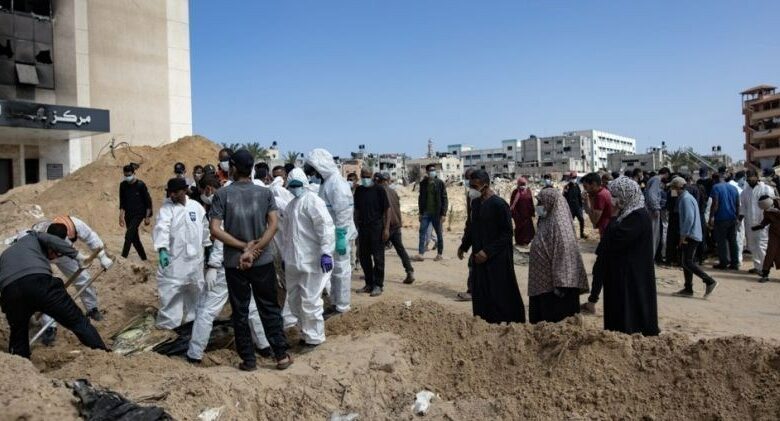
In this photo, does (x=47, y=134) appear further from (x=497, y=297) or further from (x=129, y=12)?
(x=497, y=297)

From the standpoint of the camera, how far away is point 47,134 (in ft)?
82.8

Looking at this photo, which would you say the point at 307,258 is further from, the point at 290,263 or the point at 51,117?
the point at 51,117

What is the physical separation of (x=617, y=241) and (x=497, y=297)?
3.99 feet

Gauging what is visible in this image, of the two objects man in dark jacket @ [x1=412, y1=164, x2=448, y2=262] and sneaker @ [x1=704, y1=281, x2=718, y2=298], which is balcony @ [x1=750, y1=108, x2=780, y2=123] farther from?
sneaker @ [x1=704, y1=281, x2=718, y2=298]

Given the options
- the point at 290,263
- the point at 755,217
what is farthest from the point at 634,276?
the point at 755,217

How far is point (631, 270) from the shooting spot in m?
4.68

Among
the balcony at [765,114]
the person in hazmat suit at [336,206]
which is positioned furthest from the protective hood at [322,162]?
the balcony at [765,114]

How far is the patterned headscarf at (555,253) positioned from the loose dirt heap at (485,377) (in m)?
0.53

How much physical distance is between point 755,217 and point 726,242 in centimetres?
64

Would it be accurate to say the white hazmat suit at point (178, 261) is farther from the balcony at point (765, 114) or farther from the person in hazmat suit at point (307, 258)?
the balcony at point (765, 114)

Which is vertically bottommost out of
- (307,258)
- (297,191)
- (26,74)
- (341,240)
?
(307,258)

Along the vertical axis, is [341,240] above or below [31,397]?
above

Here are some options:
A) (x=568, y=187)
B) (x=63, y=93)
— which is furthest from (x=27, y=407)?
(x=63, y=93)

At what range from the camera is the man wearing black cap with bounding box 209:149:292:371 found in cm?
462
